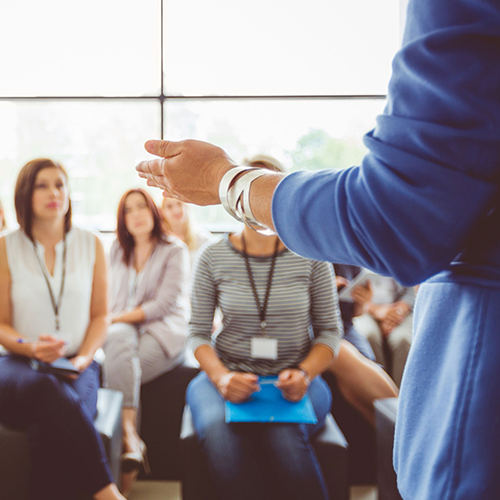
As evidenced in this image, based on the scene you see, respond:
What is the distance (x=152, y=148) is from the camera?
28.0 inches

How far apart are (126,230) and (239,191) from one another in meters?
2.55

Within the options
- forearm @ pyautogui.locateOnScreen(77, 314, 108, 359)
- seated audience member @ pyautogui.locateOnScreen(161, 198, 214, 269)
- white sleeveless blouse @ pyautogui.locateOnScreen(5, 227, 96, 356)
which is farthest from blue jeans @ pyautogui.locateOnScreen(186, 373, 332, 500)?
seated audience member @ pyautogui.locateOnScreen(161, 198, 214, 269)

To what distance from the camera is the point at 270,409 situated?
1.59 meters

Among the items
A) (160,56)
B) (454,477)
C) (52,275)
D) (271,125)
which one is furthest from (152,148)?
(160,56)

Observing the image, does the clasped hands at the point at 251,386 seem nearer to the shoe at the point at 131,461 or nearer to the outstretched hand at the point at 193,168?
the shoe at the point at 131,461

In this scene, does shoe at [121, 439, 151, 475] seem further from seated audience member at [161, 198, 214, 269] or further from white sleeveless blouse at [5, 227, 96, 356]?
seated audience member at [161, 198, 214, 269]

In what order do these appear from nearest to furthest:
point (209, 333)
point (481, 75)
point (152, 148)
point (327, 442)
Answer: point (481, 75) < point (152, 148) < point (327, 442) < point (209, 333)

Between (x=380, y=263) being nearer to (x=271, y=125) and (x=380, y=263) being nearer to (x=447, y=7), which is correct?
(x=447, y=7)

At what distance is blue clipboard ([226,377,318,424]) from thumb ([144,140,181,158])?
1.11 metres

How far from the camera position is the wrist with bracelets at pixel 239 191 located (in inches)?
22.3

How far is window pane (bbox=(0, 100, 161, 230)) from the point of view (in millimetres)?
4039

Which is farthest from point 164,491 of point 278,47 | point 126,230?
point 278,47

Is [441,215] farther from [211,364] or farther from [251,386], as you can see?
[211,364]

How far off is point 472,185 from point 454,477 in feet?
1.02
